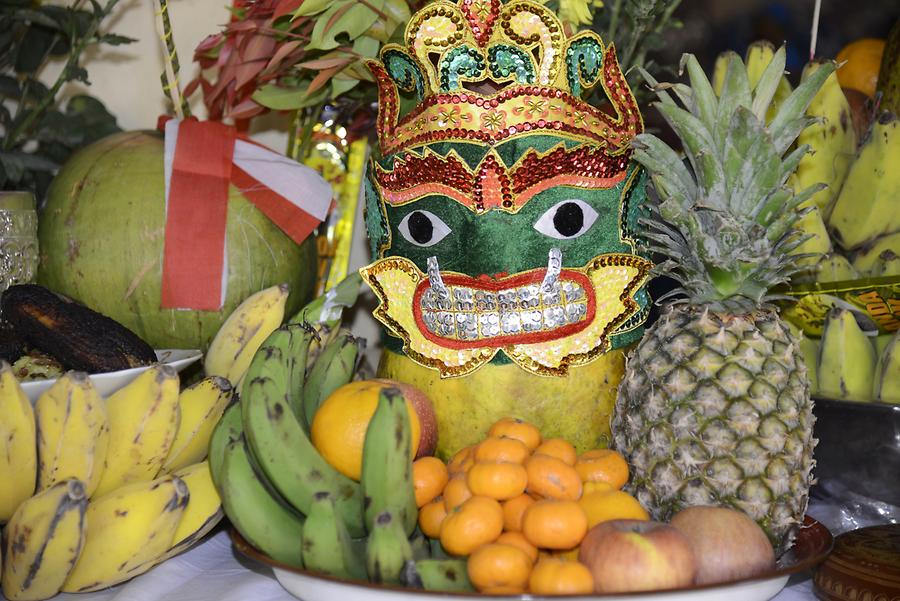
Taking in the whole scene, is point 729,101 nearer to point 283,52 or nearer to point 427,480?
point 427,480

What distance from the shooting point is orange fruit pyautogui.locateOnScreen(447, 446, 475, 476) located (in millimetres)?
1007

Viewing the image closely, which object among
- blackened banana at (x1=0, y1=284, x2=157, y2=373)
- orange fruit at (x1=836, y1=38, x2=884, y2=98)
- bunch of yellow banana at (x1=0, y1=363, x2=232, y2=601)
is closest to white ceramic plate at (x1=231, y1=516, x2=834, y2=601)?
bunch of yellow banana at (x1=0, y1=363, x2=232, y2=601)

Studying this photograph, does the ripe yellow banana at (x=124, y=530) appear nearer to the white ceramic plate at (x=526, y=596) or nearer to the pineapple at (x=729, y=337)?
the white ceramic plate at (x=526, y=596)

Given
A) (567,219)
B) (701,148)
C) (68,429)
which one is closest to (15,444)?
(68,429)

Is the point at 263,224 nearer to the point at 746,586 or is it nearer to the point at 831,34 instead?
the point at 746,586

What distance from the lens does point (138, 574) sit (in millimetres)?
1013

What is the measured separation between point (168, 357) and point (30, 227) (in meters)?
0.32

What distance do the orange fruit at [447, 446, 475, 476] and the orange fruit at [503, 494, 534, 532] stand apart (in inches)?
3.2

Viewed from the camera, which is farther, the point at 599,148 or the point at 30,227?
the point at 30,227

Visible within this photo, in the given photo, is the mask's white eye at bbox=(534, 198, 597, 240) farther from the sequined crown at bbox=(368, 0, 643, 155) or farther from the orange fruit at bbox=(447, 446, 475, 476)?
the orange fruit at bbox=(447, 446, 475, 476)

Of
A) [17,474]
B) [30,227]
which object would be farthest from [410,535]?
[30,227]

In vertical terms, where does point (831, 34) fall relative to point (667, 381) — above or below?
above

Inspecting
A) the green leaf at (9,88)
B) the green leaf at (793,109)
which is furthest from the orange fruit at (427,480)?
the green leaf at (9,88)

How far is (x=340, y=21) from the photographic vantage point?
1319 millimetres
